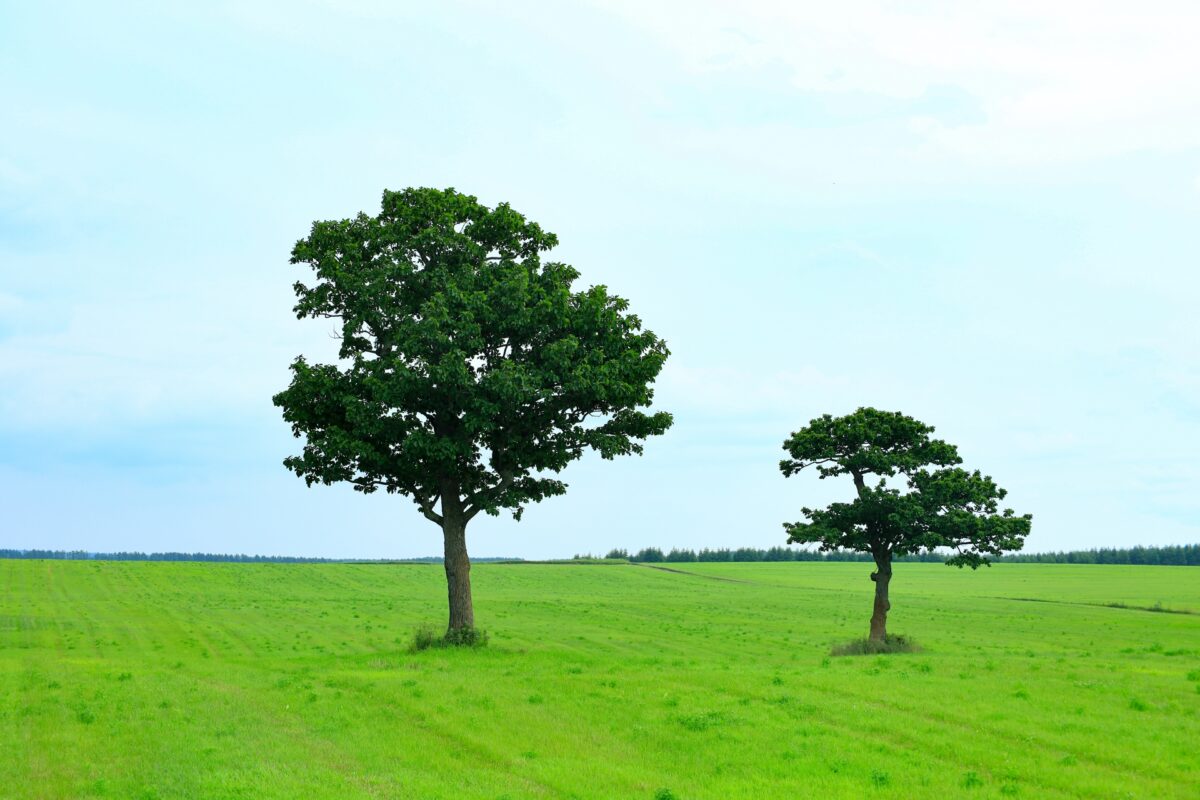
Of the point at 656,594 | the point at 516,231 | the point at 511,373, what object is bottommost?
the point at 656,594

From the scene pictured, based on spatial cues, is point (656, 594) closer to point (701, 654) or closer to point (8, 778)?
point (701, 654)

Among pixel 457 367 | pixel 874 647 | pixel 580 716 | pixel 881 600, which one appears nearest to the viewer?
pixel 580 716

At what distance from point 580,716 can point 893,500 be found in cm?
2630

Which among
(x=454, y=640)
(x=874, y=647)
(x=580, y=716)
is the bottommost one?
(x=874, y=647)

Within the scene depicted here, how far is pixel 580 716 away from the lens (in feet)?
84.0

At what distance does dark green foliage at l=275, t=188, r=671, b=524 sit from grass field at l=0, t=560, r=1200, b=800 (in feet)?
26.6

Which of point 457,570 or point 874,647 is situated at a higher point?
point 457,570

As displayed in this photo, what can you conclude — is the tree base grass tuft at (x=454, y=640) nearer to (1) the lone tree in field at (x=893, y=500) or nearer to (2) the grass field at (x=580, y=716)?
(2) the grass field at (x=580, y=716)

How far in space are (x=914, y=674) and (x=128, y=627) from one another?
158ft

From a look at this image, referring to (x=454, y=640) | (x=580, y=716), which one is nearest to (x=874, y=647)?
(x=454, y=640)

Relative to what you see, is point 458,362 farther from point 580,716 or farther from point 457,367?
point 580,716

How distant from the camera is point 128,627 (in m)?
60.6

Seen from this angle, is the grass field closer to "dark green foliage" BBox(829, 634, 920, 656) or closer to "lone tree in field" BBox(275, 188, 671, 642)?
"dark green foliage" BBox(829, 634, 920, 656)

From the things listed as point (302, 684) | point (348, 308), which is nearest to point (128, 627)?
point (348, 308)
